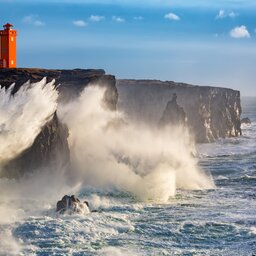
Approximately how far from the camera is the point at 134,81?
282 ft

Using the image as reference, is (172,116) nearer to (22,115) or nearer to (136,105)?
(136,105)

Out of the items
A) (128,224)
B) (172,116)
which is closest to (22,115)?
(128,224)

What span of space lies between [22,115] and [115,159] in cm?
1027

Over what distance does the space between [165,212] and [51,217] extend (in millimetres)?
6737

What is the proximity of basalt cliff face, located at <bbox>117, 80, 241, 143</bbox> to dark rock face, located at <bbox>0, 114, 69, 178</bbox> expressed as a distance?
30.5 metres

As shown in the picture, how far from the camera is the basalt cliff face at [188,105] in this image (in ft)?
269

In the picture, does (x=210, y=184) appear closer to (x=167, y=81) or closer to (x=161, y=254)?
(x=161, y=254)

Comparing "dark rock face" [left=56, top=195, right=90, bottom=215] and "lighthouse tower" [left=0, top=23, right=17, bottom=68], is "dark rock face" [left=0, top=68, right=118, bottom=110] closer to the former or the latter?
"lighthouse tower" [left=0, top=23, right=17, bottom=68]

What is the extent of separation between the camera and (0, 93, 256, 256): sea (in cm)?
2584

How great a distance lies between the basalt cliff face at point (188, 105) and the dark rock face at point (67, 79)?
21.1 metres

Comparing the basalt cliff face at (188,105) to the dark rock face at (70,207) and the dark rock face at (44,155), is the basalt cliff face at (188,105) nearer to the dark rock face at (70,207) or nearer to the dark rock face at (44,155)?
the dark rock face at (44,155)

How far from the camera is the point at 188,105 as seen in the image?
92062 mm

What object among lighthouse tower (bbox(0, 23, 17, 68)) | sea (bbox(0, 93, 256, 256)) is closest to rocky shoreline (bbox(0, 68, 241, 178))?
sea (bbox(0, 93, 256, 256))

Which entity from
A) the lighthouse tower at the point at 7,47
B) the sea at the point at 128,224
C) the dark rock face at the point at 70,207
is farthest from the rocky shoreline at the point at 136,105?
the dark rock face at the point at 70,207
